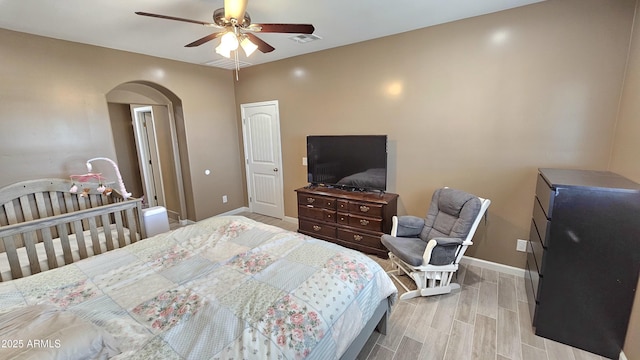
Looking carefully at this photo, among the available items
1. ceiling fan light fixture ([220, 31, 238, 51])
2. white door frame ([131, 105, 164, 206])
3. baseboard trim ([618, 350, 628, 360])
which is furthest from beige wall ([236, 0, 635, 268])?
white door frame ([131, 105, 164, 206])

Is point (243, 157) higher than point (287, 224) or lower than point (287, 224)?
higher

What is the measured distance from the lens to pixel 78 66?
3.18 metres

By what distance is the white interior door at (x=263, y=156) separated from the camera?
4.61 m

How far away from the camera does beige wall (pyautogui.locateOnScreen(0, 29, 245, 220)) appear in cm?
279

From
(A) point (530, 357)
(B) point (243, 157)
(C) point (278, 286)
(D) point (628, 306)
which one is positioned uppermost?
(B) point (243, 157)

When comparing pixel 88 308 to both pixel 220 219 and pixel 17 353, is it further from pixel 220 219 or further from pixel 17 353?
pixel 220 219

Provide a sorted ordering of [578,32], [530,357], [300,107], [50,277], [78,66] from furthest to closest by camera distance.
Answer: [300,107], [78,66], [578,32], [530,357], [50,277]

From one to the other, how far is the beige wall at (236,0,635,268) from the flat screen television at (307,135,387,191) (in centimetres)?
24

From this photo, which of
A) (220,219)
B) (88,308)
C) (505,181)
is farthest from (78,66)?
(505,181)

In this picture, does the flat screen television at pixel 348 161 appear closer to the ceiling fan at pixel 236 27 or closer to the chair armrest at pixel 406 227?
the chair armrest at pixel 406 227

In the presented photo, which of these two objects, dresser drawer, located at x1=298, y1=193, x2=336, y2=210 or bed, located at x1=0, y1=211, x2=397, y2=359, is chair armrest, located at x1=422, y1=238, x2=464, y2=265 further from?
dresser drawer, located at x1=298, y1=193, x2=336, y2=210

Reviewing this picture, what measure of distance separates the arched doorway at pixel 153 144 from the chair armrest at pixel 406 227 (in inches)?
137

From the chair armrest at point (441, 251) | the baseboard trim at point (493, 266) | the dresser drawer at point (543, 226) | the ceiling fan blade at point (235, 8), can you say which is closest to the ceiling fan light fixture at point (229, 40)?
the ceiling fan blade at point (235, 8)

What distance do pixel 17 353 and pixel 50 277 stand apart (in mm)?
1114
